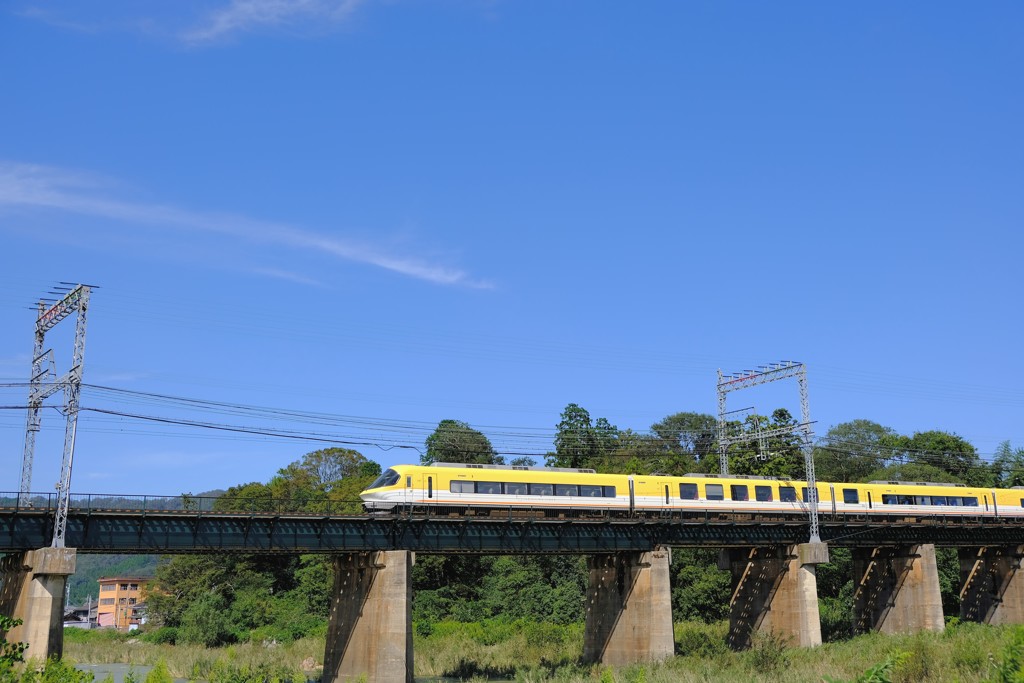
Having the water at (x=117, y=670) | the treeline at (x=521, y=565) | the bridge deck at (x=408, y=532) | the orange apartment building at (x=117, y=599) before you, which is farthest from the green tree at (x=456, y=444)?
the orange apartment building at (x=117, y=599)

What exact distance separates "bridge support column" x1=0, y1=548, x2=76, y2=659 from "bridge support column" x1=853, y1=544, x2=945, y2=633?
53.4 m

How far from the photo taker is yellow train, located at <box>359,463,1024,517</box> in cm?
5169

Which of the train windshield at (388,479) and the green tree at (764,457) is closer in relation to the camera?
the train windshield at (388,479)

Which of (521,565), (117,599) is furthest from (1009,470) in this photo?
(117,599)

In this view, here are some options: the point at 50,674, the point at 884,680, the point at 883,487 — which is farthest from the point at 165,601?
the point at 884,680

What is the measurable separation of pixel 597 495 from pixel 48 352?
29962 mm

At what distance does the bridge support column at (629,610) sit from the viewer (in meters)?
55.5

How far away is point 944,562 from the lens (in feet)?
277

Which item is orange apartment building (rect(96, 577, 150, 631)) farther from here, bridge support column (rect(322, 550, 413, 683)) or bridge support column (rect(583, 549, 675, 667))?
bridge support column (rect(322, 550, 413, 683))

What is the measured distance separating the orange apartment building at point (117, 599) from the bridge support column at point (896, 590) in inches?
5218

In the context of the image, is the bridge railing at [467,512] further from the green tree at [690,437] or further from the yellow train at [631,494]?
the green tree at [690,437]

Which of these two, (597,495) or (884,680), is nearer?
(884,680)

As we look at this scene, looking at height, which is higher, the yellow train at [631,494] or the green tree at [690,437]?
the green tree at [690,437]

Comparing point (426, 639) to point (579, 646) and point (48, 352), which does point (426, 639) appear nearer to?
point (579, 646)
